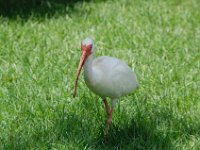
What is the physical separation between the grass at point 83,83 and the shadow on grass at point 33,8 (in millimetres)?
37

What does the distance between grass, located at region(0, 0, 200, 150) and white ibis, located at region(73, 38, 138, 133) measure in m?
0.34

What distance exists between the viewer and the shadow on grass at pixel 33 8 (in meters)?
7.53

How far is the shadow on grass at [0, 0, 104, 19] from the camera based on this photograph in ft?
24.7

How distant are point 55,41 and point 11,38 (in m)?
0.51

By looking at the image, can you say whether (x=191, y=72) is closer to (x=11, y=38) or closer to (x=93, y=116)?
(x=93, y=116)

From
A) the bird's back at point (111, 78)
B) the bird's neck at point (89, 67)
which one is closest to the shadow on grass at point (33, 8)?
the bird's back at point (111, 78)

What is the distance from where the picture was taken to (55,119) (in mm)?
4551

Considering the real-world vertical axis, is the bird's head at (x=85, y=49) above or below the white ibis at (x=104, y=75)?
above

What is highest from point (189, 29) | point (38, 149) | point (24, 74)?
point (189, 29)

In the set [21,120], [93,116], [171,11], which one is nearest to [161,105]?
[93,116]

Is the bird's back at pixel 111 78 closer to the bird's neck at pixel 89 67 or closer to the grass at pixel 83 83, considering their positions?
the bird's neck at pixel 89 67

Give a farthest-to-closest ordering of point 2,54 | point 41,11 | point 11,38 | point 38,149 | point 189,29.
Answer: point 41,11, point 189,29, point 11,38, point 2,54, point 38,149

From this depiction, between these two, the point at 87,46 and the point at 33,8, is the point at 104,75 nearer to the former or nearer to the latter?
the point at 87,46

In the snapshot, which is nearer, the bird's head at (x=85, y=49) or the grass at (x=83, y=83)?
the bird's head at (x=85, y=49)
